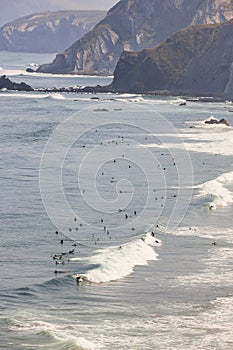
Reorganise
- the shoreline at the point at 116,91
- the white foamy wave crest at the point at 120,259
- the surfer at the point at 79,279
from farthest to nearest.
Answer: the shoreline at the point at 116,91 < the white foamy wave crest at the point at 120,259 < the surfer at the point at 79,279

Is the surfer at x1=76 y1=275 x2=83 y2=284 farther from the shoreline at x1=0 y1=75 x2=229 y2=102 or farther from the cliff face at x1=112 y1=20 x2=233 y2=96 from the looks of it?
the cliff face at x1=112 y1=20 x2=233 y2=96

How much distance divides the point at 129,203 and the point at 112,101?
92787 mm

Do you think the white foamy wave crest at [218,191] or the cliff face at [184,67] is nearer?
the white foamy wave crest at [218,191]

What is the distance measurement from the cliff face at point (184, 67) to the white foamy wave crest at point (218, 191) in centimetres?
10719

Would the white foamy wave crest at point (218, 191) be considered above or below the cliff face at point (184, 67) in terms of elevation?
below

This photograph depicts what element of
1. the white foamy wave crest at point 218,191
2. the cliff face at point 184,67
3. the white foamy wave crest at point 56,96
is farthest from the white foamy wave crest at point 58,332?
the cliff face at point 184,67

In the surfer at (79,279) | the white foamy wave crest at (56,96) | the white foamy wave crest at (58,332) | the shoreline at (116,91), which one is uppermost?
the shoreline at (116,91)

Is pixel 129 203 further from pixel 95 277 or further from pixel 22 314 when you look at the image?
pixel 22 314

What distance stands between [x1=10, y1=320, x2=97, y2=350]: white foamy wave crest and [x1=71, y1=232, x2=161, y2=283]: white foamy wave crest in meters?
5.78

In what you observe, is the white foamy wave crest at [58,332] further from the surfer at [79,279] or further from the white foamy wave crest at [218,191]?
the white foamy wave crest at [218,191]

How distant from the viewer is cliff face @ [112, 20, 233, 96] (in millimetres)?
172125

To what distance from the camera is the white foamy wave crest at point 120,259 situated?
35.1 meters

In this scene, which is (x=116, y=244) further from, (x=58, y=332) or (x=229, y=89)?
(x=229, y=89)

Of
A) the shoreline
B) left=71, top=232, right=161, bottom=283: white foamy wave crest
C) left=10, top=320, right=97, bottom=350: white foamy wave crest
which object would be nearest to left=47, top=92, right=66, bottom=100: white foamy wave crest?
the shoreline
